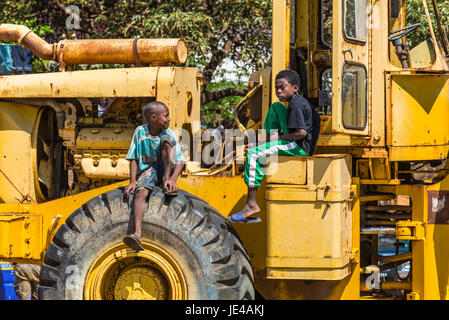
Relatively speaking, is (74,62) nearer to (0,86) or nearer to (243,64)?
(0,86)

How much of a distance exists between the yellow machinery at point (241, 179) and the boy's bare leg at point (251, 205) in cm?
11

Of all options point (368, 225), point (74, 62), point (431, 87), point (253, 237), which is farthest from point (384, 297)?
point (74, 62)

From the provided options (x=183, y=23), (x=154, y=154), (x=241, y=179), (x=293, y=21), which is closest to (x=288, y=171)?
(x=241, y=179)

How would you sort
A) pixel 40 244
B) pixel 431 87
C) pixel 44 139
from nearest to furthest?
pixel 431 87 → pixel 40 244 → pixel 44 139

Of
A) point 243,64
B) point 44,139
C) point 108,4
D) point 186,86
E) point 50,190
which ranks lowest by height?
point 50,190

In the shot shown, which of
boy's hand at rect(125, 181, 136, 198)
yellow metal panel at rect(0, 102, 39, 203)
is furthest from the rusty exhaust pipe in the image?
boy's hand at rect(125, 181, 136, 198)

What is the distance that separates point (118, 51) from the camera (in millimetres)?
6984

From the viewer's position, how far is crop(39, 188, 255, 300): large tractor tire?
5867 millimetres

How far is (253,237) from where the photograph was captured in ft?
21.4

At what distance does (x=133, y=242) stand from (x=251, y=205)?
931 millimetres

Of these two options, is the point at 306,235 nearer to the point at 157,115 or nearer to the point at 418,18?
the point at 157,115

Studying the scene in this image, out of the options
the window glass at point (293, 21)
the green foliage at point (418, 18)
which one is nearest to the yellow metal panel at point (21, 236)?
the window glass at point (293, 21)

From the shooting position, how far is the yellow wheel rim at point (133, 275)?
236 inches
